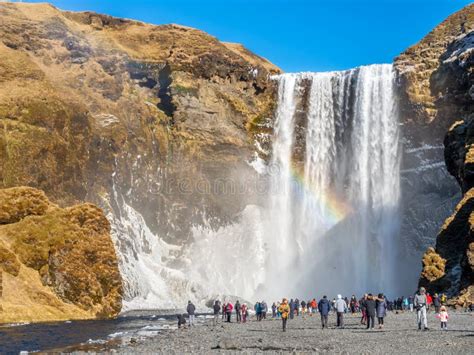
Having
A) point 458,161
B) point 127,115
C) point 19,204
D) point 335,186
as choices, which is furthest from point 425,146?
point 19,204

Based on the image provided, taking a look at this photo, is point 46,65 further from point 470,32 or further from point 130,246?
point 470,32

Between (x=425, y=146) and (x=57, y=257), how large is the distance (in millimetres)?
56127

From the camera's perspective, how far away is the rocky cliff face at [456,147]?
5091cm

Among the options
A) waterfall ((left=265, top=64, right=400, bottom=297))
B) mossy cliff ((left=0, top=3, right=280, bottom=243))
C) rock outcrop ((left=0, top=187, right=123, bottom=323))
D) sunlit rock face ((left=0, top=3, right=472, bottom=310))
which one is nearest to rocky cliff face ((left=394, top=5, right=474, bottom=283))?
sunlit rock face ((left=0, top=3, right=472, bottom=310))

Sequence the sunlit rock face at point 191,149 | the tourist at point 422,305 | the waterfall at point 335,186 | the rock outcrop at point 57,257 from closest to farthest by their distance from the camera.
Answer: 1. the tourist at point 422,305
2. the rock outcrop at point 57,257
3. the sunlit rock face at point 191,149
4. the waterfall at point 335,186

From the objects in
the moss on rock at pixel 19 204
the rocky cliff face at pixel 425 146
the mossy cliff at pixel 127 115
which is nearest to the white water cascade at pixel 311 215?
the rocky cliff face at pixel 425 146

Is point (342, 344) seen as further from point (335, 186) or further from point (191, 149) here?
point (191, 149)

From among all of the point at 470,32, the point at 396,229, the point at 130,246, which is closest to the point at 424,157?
the point at 396,229

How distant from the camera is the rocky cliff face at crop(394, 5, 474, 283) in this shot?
85062 millimetres

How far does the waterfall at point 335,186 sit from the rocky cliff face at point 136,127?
228 inches

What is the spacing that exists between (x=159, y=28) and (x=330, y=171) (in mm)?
49554

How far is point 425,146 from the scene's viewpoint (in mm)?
87688

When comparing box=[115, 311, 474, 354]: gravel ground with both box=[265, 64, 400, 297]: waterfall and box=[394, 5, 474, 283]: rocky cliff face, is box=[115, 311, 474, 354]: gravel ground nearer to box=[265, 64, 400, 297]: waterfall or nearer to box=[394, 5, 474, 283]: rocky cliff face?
box=[394, 5, 474, 283]: rocky cliff face

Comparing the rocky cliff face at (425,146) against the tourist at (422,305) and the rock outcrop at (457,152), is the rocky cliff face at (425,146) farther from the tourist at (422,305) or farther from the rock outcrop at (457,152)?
the tourist at (422,305)
